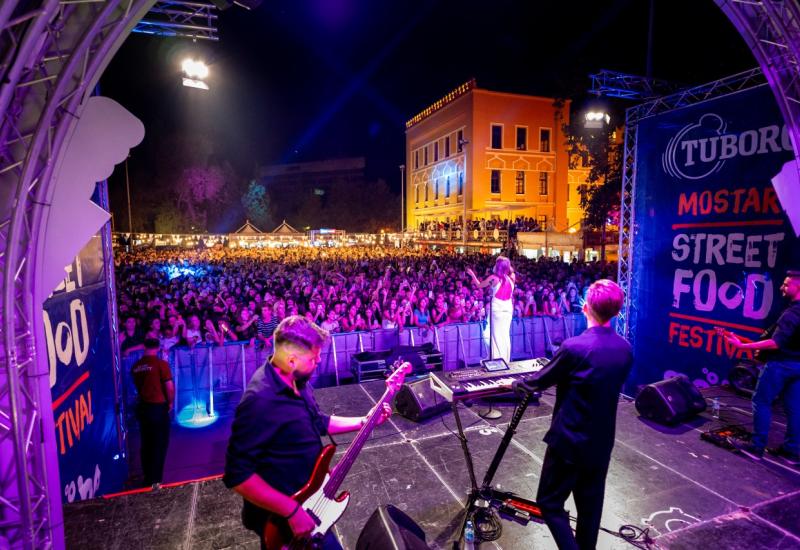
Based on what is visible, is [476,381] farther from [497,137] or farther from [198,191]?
[198,191]

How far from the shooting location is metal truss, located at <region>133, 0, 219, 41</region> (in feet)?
A: 18.3

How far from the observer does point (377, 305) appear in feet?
31.0

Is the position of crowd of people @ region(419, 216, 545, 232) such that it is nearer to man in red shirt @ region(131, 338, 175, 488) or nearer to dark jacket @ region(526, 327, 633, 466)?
man in red shirt @ region(131, 338, 175, 488)

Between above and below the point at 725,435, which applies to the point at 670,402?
above

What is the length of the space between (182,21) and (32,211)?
15.5ft

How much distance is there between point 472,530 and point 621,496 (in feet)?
4.84

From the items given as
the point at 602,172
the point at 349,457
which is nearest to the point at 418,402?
the point at 349,457

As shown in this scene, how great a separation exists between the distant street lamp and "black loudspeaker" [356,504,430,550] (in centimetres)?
840

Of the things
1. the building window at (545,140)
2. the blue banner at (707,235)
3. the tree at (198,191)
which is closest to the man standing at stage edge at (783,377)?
the blue banner at (707,235)

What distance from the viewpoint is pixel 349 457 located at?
91.7 inches

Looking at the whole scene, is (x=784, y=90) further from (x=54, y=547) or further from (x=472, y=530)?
(x=54, y=547)

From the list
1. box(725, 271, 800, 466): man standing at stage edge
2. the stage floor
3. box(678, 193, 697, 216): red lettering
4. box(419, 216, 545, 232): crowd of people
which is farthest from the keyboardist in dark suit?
box(419, 216, 545, 232): crowd of people

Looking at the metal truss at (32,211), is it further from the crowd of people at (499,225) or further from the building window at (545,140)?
the building window at (545,140)

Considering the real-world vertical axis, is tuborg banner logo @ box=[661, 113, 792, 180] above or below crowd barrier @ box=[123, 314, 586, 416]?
above
